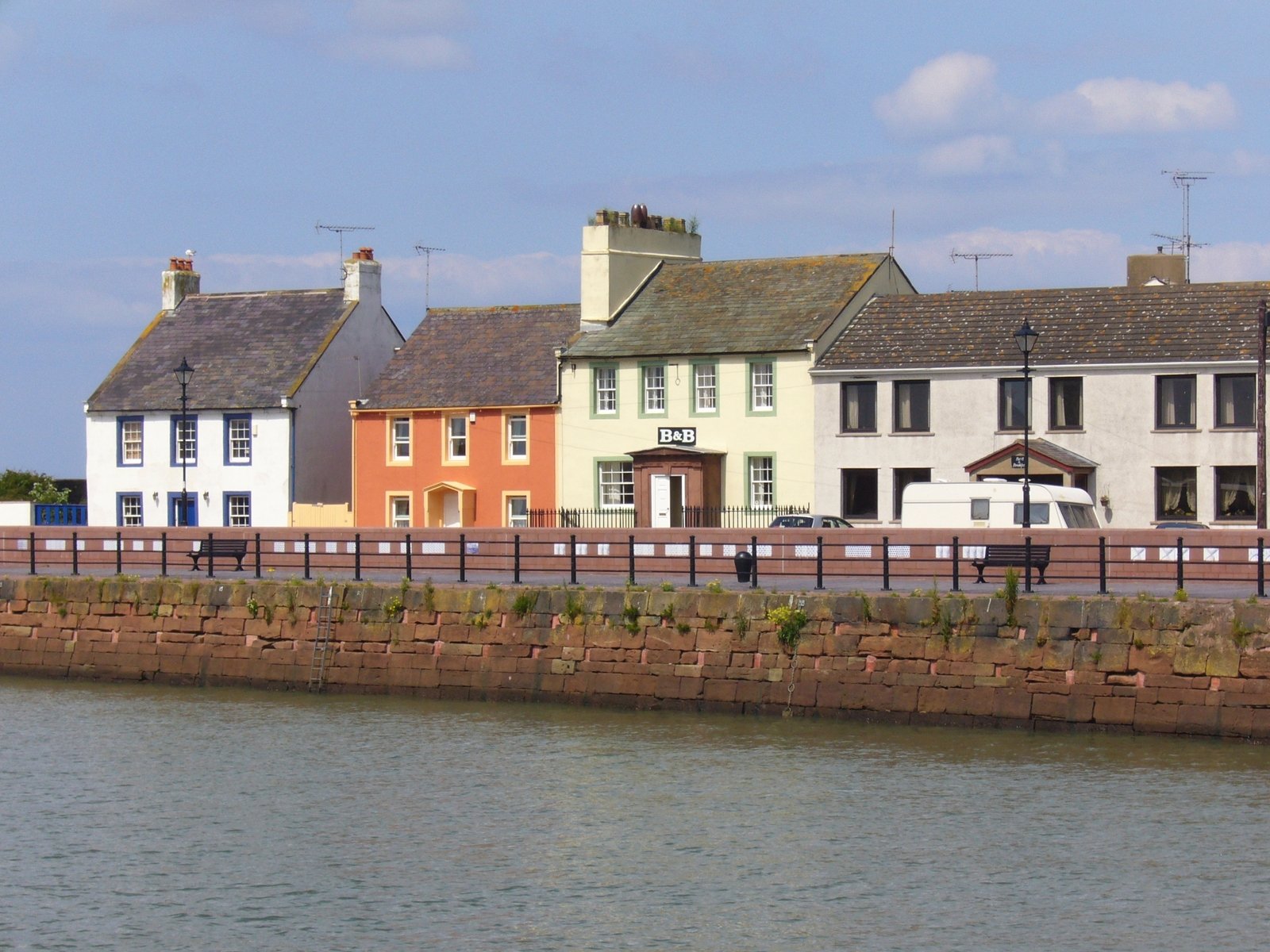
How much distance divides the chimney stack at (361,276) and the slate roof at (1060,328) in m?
15.9

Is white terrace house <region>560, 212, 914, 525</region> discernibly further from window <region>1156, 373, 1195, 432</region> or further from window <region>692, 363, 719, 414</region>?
window <region>1156, 373, 1195, 432</region>

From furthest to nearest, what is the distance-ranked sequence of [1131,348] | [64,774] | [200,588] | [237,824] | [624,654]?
[1131,348] → [200,588] → [624,654] → [64,774] → [237,824]

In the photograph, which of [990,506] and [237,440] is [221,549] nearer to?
[990,506]

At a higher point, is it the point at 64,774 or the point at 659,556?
the point at 659,556

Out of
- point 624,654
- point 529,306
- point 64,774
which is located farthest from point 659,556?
point 529,306

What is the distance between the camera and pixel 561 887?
21125mm

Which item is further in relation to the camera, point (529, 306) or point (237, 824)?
point (529, 306)

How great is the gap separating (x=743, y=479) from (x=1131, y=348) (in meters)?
10.3

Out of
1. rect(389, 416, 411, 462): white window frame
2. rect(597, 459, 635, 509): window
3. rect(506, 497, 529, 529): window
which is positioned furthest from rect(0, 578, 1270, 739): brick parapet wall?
rect(389, 416, 411, 462): white window frame

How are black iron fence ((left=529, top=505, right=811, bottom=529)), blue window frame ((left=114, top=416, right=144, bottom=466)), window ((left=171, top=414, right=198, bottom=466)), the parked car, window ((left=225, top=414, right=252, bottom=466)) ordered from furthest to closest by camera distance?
blue window frame ((left=114, top=416, right=144, bottom=466)), window ((left=171, top=414, right=198, bottom=466)), window ((left=225, top=414, right=252, bottom=466)), black iron fence ((left=529, top=505, right=811, bottom=529)), the parked car

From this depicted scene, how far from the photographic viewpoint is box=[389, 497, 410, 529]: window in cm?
5600

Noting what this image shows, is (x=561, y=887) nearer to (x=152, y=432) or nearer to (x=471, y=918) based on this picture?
(x=471, y=918)

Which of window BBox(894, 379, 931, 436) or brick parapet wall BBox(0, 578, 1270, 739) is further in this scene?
window BBox(894, 379, 931, 436)

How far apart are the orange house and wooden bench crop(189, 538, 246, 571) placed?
1651 centimetres
